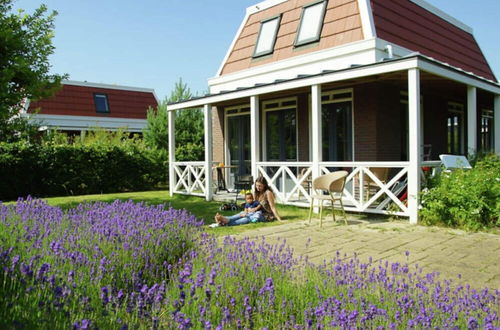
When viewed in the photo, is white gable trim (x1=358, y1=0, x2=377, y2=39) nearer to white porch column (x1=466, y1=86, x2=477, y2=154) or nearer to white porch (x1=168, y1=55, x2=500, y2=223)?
white porch (x1=168, y1=55, x2=500, y2=223)

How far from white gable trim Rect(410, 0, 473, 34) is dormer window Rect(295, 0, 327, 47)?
350 centimetres

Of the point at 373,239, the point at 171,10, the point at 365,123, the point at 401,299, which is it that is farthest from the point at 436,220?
the point at 171,10

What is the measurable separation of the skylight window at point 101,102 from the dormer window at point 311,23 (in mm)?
16850

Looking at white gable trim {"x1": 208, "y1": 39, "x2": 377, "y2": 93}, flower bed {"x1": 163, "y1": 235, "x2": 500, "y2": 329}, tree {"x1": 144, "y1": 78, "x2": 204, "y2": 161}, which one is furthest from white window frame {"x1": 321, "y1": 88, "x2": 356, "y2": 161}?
tree {"x1": 144, "y1": 78, "x2": 204, "y2": 161}

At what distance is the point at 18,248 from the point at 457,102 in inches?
542

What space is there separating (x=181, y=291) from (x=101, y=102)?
993 inches

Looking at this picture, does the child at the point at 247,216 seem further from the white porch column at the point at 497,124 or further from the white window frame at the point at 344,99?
the white porch column at the point at 497,124

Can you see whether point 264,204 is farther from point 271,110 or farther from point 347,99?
point 271,110

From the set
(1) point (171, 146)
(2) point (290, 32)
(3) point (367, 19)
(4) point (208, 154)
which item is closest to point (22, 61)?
(4) point (208, 154)

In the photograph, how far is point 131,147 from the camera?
54.7 ft

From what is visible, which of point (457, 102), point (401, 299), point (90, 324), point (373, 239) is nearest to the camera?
point (90, 324)

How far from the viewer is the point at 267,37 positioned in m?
13.4

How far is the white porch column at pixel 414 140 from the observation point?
7590mm

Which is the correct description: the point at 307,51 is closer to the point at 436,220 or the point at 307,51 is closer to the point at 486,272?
the point at 436,220
